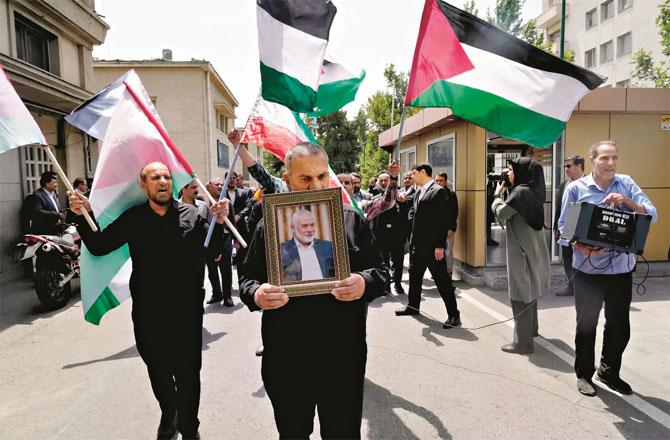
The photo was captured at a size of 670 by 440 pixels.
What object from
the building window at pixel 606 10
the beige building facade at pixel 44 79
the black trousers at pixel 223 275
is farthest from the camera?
the building window at pixel 606 10

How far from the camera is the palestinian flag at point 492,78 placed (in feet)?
12.0

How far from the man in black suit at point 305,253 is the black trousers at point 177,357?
5.08ft

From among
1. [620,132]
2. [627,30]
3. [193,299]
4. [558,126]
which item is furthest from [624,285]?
[627,30]

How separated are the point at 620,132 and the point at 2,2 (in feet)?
40.5

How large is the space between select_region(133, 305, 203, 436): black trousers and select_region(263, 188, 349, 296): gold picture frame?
5.01 feet

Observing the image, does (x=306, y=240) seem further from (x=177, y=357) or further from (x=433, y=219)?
(x=433, y=219)

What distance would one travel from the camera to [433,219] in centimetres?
591

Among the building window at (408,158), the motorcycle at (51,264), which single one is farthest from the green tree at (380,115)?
the motorcycle at (51,264)

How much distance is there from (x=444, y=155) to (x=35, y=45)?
33.1 feet

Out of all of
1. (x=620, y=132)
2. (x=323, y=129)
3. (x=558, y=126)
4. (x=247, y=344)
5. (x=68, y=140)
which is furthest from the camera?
(x=323, y=129)

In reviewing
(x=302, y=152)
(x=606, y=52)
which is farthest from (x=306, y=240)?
(x=606, y=52)

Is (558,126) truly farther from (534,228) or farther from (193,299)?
(193,299)

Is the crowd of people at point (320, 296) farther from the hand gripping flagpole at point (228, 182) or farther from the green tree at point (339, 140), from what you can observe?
the green tree at point (339, 140)

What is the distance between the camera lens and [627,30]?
1326 inches
